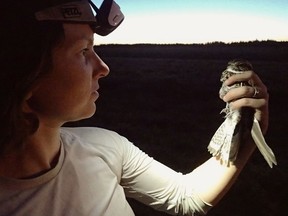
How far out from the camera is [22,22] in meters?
1.33

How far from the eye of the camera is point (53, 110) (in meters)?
1.41

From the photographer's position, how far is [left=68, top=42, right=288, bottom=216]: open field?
4949mm

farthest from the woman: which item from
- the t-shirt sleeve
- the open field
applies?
the open field

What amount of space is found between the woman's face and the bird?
0.63 m

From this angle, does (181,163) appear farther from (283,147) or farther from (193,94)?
(193,94)

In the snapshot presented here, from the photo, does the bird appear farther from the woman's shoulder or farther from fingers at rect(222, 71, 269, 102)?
the woman's shoulder

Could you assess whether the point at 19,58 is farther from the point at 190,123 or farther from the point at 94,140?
the point at 190,123

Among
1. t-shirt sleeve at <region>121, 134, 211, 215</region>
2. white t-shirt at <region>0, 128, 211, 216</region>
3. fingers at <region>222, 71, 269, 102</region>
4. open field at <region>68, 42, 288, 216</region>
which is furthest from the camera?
open field at <region>68, 42, 288, 216</region>

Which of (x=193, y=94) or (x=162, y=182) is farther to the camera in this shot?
(x=193, y=94)

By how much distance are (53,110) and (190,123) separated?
26.4 feet

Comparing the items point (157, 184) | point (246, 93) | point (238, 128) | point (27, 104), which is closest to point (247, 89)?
point (246, 93)

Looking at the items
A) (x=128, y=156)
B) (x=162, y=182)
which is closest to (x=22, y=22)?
(x=128, y=156)

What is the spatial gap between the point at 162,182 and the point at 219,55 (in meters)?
27.0

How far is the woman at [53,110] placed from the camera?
4.34 ft
